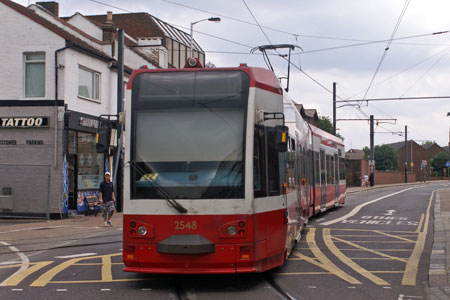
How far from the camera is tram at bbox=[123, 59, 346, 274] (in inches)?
308

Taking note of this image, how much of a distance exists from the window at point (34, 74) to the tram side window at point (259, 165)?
52.4 feet

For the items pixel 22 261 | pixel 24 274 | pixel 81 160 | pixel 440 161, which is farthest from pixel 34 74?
pixel 440 161

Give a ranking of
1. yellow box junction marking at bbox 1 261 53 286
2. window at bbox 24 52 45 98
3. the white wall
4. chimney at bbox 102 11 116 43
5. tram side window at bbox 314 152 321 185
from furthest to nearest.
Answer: chimney at bbox 102 11 116 43 → window at bbox 24 52 45 98 → the white wall → tram side window at bbox 314 152 321 185 → yellow box junction marking at bbox 1 261 53 286

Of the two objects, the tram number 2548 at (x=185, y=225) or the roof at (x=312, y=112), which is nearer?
the tram number 2548 at (x=185, y=225)

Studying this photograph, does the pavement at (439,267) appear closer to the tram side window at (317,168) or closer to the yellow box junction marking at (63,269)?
the tram side window at (317,168)

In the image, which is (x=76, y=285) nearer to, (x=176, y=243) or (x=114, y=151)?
(x=176, y=243)

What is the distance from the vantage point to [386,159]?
123 m

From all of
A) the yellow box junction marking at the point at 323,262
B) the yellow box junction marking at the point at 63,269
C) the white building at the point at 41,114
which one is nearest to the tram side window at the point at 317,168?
the yellow box junction marking at the point at 323,262

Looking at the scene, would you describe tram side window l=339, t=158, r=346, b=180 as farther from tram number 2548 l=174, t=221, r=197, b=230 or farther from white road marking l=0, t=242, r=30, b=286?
tram number 2548 l=174, t=221, r=197, b=230

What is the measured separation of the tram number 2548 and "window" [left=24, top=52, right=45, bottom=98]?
52.7 feet

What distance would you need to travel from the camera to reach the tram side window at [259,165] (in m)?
8.07

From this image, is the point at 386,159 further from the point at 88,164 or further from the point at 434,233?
the point at 434,233

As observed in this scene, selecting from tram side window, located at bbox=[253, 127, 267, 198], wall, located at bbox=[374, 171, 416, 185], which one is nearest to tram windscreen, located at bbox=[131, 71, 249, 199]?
tram side window, located at bbox=[253, 127, 267, 198]

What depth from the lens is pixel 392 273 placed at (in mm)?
9484
